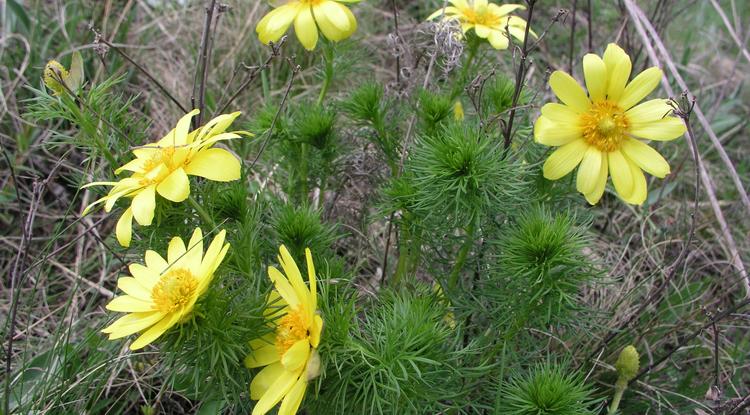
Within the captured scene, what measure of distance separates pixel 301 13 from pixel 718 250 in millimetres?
1429

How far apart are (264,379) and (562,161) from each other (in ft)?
1.93

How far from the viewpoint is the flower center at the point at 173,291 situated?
3.21ft

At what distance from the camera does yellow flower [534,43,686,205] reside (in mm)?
1173

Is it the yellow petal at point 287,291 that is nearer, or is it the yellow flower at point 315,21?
the yellow petal at point 287,291

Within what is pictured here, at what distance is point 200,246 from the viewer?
1.07m

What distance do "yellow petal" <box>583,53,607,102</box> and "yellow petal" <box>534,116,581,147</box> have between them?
2.8 inches

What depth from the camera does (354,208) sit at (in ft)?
5.46

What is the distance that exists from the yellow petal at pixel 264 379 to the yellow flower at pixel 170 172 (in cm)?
28

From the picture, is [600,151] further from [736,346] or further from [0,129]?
[0,129]

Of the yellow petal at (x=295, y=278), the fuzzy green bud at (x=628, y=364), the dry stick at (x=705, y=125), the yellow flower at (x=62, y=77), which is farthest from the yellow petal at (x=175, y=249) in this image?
the dry stick at (x=705, y=125)

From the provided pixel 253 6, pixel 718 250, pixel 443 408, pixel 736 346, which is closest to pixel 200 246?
pixel 443 408

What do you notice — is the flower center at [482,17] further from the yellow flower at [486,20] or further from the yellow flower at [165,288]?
the yellow flower at [165,288]

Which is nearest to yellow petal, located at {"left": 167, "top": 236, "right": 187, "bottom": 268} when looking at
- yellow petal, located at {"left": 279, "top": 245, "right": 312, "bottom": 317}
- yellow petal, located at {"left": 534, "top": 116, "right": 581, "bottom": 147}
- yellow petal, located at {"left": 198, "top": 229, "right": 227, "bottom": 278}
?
yellow petal, located at {"left": 198, "top": 229, "right": 227, "bottom": 278}

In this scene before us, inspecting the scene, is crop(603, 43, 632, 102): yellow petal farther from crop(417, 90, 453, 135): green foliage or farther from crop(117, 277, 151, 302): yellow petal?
crop(117, 277, 151, 302): yellow petal
